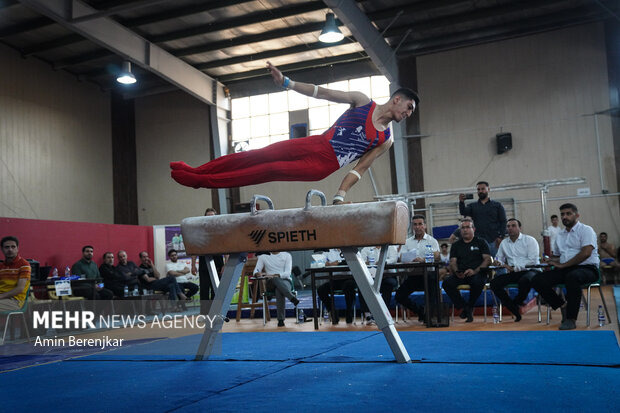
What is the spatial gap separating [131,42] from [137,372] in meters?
10.2

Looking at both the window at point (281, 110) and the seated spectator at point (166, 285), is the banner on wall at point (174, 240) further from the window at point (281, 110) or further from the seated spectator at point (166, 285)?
the window at point (281, 110)

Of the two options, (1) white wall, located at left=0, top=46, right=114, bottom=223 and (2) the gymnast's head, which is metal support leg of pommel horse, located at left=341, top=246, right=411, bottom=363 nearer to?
(2) the gymnast's head

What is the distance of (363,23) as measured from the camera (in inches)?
454

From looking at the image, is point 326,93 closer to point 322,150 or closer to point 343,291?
point 322,150

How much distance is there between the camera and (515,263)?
22.8 feet

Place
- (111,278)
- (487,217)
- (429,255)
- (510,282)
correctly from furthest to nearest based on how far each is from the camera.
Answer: (111,278) < (487,217) < (429,255) < (510,282)

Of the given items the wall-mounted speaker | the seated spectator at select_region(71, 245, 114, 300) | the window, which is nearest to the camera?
the seated spectator at select_region(71, 245, 114, 300)

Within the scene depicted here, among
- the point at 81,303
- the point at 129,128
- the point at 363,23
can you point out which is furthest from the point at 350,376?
the point at 129,128

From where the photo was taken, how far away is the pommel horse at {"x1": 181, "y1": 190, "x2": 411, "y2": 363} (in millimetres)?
3289

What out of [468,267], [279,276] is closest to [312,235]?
[468,267]

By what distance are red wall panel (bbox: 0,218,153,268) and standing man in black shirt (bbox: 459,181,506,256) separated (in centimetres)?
738

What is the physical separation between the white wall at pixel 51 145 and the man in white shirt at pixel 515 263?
10604 mm

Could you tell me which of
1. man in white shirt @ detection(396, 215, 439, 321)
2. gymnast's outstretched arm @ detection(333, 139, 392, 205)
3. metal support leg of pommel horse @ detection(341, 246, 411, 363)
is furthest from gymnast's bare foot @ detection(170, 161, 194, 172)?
man in white shirt @ detection(396, 215, 439, 321)

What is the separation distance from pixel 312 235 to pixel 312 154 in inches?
20.2
